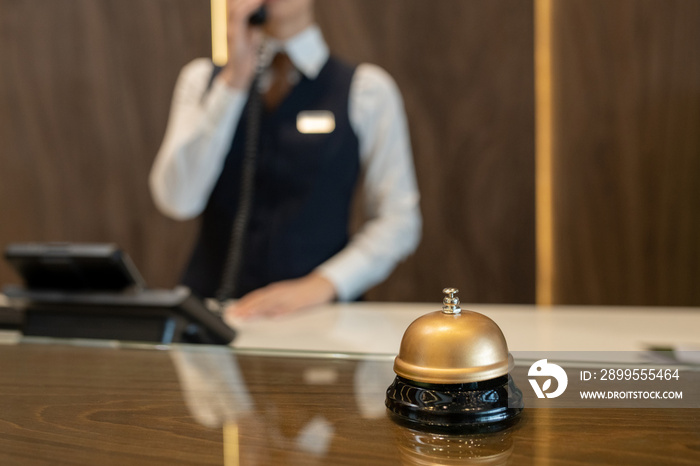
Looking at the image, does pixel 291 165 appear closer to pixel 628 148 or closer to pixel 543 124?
pixel 543 124

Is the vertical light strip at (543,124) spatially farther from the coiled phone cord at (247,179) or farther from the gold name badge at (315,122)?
the coiled phone cord at (247,179)

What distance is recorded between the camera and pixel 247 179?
1.73m

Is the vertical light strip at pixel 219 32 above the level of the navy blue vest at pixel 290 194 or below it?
above

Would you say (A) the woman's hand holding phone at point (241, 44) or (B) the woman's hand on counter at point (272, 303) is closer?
(B) the woman's hand on counter at point (272, 303)

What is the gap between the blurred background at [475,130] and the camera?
148 cm

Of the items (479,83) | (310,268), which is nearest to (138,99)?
(310,268)

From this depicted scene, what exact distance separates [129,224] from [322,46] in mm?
852

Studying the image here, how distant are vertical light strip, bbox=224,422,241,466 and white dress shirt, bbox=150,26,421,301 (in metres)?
1.18

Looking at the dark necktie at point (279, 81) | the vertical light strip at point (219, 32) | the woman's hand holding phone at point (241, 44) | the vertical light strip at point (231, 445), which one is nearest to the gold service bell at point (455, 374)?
the vertical light strip at point (231, 445)

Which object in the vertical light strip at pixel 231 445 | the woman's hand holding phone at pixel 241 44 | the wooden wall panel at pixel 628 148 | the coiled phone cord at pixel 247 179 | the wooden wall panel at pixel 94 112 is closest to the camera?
the vertical light strip at pixel 231 445

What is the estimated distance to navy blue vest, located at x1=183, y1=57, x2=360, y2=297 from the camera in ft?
5.82

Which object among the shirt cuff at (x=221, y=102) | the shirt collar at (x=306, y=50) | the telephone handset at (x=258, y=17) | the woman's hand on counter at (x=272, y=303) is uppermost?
the telephone handset at (x=258, y=17)

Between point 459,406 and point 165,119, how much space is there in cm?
178

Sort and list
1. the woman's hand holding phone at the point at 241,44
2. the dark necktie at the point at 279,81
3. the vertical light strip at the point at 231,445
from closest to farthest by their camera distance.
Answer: the vertical light strip at the point at 231,445 → the woman's hand holding phone at the point at 241,44 → the dark necktie at the point at 279,81
